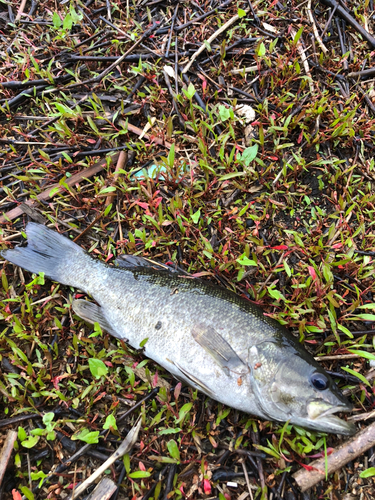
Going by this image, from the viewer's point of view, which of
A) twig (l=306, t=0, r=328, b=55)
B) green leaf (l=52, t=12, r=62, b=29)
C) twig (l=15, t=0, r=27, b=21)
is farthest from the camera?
twig (l=15, t=0, r=27, b=21)

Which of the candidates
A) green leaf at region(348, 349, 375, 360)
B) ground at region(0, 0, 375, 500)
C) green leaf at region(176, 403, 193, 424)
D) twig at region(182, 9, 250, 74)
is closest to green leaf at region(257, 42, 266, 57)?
ground at region(0, 0, 375, 500)

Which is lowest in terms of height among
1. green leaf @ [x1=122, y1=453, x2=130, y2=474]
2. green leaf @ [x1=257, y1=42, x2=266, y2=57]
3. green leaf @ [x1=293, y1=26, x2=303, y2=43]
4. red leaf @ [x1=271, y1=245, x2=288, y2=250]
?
green leaf @ [x1=122, y1=453, x2=130, y2=474]

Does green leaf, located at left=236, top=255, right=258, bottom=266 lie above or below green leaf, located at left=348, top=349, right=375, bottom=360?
above

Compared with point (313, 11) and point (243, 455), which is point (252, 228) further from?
point (313, 11)

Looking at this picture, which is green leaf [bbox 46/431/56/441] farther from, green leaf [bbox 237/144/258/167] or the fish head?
green leaf [bbox 237/144/258/167]

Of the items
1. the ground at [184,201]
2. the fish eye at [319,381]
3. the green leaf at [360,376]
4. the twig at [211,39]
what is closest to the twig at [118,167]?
the ground at [184,201]

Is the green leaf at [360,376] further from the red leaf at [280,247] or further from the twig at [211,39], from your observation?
the twig at [211,39]

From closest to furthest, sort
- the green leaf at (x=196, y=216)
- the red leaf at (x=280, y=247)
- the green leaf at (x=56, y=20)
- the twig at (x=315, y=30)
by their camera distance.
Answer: the red leaf at (x=280, y=247) → the green leaf at (x=196, y=216) → the twig at (x=315, y=30) → the green leaf at (x=56, y=20)
